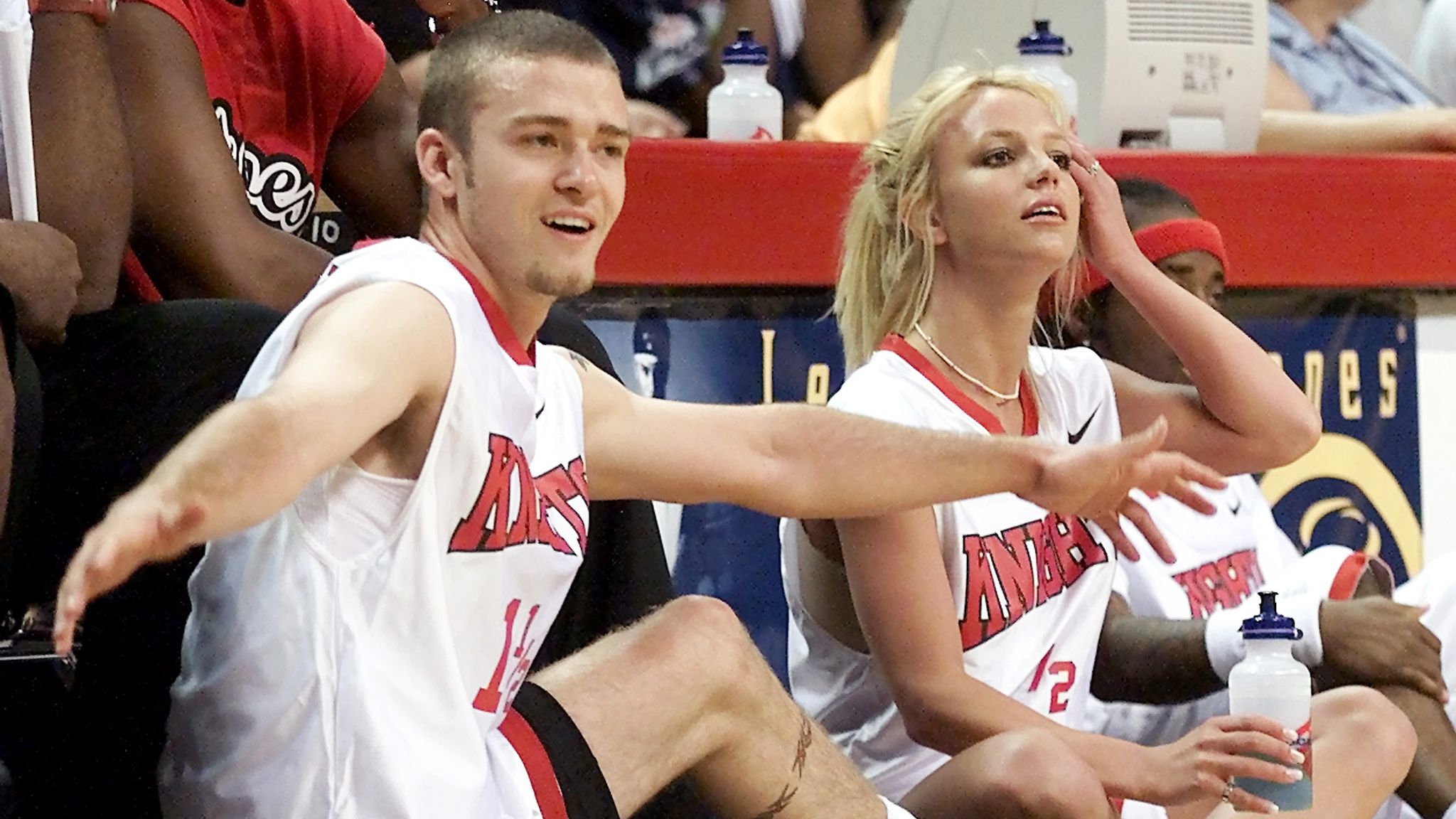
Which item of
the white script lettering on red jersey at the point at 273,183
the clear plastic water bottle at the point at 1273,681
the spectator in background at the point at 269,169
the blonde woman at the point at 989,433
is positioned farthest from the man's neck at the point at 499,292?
the clear plastic water bottle at the point at 1273,681

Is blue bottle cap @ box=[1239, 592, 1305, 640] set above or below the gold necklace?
below

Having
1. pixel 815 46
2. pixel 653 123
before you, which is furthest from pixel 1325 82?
pixel 653 123

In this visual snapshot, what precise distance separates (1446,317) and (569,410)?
7.33 ft

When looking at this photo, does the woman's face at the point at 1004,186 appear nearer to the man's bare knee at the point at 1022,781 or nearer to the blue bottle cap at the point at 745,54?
the man's bare knee at the point at 1022,781

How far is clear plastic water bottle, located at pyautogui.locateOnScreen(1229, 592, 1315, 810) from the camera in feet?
8.08

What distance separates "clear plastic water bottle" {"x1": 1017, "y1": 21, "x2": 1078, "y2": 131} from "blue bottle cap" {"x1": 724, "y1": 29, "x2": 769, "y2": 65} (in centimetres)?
48

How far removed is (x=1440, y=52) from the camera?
4914 millimetres

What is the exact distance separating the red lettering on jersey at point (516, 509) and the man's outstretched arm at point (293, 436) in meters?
0.08

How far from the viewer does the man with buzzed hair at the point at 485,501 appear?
185 cm

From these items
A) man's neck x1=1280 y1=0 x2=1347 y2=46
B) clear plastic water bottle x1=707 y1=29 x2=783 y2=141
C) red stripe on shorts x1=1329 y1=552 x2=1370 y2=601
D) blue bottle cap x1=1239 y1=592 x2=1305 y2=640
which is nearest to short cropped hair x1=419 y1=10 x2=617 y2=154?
blue bottle cap x1=1239 y1=592 x2=1305 y2=640

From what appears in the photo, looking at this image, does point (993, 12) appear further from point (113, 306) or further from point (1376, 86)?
point (113, 306)

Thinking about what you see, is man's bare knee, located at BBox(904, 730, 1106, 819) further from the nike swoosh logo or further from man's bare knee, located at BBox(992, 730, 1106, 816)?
the nike swoosh logo

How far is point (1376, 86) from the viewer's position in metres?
4.76

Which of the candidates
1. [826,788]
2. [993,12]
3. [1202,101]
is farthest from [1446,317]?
[826,788]
